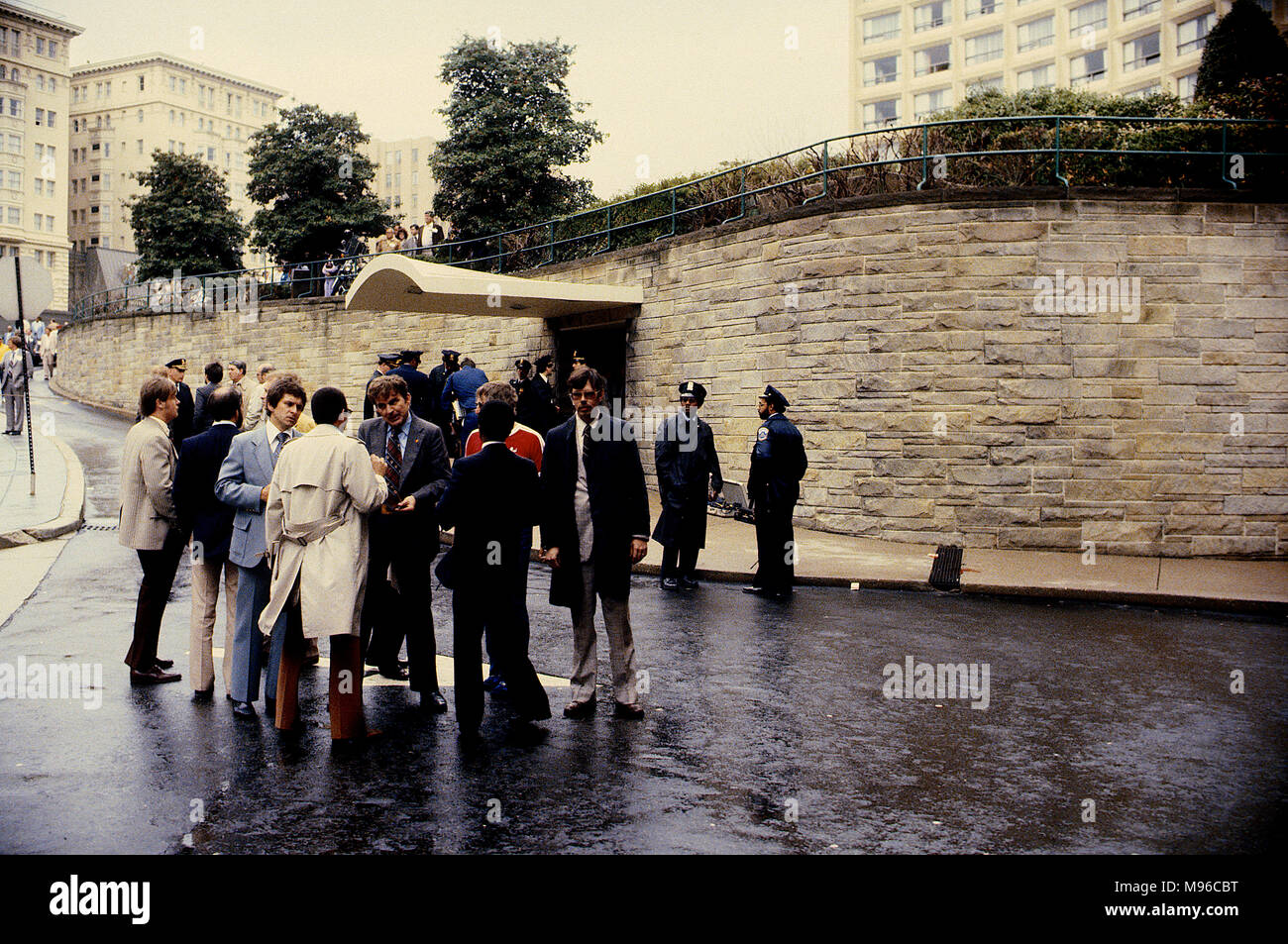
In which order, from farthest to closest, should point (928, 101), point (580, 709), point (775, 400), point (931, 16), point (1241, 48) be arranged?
point (928, 101)
point (931, 16)
point (1241, 48)
point (775, 400)
point (580, 709)

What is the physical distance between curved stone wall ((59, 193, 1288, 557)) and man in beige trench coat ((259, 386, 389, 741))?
9.71 metres

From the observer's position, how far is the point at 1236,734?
606 centimetres

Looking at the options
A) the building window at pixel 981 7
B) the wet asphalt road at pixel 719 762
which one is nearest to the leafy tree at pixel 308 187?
the wet asphalt road at pixel 719 762

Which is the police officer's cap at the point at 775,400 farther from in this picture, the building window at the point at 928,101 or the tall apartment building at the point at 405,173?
the tall apartment building at the point at 405,173

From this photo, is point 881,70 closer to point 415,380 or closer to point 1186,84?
point 1186,84

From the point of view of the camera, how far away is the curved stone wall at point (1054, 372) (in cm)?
1348

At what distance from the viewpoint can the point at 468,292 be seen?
53.2 ft

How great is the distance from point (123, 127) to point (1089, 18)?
90.9 meters

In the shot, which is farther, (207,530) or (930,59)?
(930,59)

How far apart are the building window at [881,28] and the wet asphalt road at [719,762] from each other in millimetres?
63948

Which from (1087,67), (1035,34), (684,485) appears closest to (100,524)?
(684,485)

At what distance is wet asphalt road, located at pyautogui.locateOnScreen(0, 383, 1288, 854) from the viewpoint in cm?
445

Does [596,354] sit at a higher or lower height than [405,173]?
lower

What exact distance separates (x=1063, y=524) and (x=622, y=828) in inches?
418
